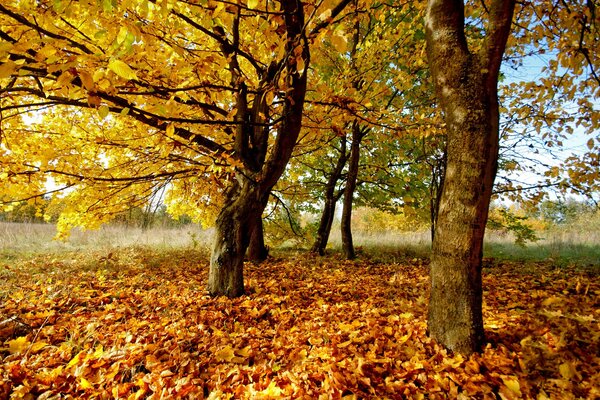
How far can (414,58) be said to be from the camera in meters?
6.62

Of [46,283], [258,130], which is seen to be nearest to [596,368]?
[258,130]

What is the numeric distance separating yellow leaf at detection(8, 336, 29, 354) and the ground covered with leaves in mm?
11

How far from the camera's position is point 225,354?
109 inches

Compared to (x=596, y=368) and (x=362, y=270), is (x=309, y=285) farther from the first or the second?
(x=596, y=368)

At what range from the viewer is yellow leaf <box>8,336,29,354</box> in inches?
111

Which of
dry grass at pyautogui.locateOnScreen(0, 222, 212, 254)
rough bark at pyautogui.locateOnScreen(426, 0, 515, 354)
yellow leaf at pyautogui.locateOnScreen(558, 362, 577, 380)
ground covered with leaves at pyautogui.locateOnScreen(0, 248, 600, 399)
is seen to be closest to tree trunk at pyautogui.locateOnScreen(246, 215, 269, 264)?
ground covered with leaves at pyautogui.locateOnScreen(0, 248, 600, 399)

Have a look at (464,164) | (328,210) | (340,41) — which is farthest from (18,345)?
(328,210)

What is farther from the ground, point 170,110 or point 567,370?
point 170,110

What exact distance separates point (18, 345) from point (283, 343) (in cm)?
252

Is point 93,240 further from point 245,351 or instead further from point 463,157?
point 463,157

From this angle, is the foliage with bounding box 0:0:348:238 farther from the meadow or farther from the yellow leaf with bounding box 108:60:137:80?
the meadow

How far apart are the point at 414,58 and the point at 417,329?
5.86 metres

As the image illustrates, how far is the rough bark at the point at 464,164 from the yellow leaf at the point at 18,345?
3812 millimetres

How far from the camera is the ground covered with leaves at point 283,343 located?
2199 mm
